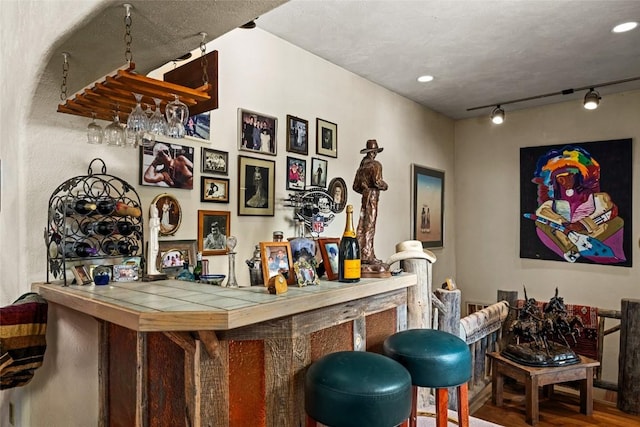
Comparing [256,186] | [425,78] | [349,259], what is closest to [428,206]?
[425,78]

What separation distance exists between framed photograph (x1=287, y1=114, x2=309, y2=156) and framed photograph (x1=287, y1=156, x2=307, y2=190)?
0.24ft

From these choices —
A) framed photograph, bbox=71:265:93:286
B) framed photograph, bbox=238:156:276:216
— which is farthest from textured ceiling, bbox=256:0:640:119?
framed photograph, bbox=71:265:93:286

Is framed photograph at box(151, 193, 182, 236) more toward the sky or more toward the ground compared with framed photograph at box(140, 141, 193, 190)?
more toward the ground

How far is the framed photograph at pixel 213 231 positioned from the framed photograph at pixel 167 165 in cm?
23

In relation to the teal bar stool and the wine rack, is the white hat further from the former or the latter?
the wine rack

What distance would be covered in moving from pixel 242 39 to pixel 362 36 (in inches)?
35.4

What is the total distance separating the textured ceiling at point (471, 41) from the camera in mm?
2814

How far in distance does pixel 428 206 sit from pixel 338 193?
5.68 ft

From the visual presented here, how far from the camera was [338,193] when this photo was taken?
12.5ft

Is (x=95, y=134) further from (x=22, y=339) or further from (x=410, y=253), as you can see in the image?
(x=410, y=253)

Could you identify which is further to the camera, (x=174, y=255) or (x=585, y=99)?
(x=585, y=99)

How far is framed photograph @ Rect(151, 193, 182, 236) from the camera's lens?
250 cm

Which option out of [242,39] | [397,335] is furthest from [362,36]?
[397,335]

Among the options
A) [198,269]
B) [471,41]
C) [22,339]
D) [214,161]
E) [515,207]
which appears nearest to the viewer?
[22,339]
